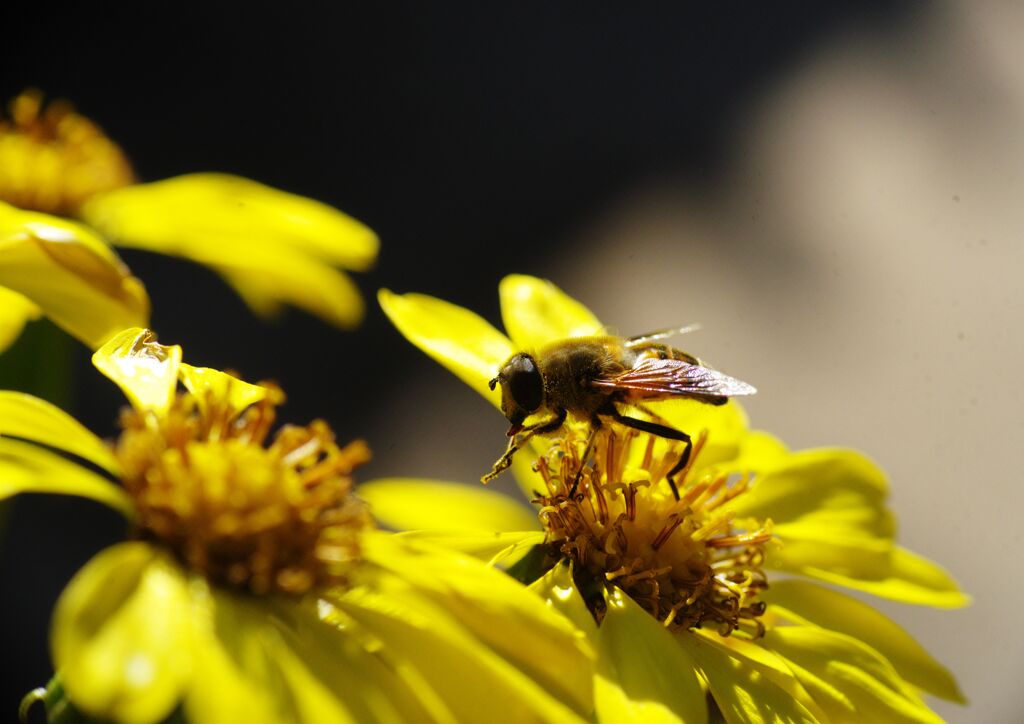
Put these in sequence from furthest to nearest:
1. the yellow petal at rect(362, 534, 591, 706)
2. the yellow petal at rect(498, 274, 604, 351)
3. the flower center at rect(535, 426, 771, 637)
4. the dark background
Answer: the dark background
the yellow petal at rect(498, 274, 604, 351)
the flower center at rect(535, 426, 771, 637)
the yellow petal at rect(362, 534, 591, 706)

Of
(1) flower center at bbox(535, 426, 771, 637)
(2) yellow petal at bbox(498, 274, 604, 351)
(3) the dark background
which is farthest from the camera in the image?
(3) the dark background

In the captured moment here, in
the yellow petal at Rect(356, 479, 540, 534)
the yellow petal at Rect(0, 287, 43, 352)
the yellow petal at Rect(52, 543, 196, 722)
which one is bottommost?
the yellow petal at Rect(356, 479, 540, 534)

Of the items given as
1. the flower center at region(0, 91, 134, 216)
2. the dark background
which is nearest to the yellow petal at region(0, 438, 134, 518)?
the flower center at region(0, 91, 134, 216)

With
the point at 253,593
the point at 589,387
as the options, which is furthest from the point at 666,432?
the point at 253,593

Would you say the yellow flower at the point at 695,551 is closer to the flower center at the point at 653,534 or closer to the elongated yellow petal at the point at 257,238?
the flower center at the point at 653,534

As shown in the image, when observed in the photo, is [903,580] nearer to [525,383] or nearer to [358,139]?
[525,383]

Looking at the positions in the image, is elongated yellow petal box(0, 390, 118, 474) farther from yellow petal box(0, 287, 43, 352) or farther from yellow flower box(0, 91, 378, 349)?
yellow flower box(0, 91, 378, 349)

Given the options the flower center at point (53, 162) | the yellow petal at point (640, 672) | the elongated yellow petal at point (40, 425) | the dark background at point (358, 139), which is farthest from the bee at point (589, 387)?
the dark background at point (358, 139)
